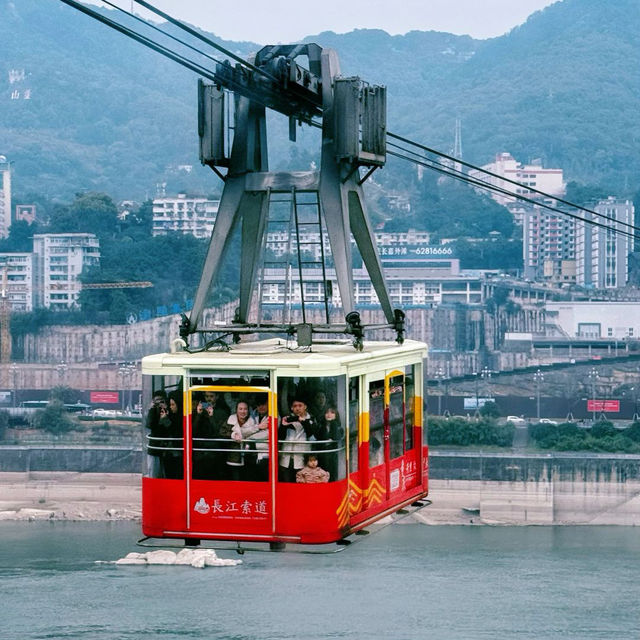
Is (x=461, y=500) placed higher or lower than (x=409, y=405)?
lower

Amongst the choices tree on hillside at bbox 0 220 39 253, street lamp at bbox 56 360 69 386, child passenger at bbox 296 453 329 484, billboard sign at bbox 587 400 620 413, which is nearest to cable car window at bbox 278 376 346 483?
child passenger at bbox 296 453 329 484

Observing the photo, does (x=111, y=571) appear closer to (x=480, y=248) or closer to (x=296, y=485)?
(x=296, y=485)

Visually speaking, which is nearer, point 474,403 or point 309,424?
point 309,424

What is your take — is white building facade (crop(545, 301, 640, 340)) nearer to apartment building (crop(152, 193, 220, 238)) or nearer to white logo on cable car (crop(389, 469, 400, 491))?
apartment building (crop(152, 193, 220, 238))

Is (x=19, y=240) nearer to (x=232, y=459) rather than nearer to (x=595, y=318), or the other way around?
(x=595, y=318)

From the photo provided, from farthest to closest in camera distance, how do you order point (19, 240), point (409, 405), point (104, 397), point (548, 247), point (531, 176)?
point (531, 176) → point (548, 247) → point (19, 240) → point (104, 397) → point (409, 405)

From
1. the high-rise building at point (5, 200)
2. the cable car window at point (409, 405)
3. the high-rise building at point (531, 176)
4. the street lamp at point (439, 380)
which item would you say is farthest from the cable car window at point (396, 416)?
the high-rise building at point (531, 176)

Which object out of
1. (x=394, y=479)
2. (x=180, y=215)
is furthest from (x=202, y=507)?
(x=180, y=215)
